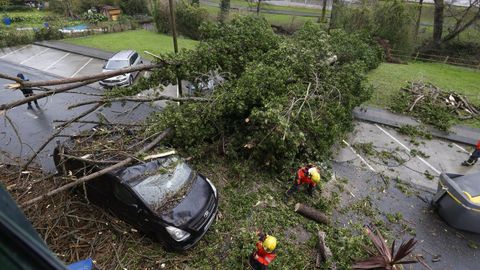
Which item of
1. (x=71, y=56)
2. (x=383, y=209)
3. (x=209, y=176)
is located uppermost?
(x=71, y=56)

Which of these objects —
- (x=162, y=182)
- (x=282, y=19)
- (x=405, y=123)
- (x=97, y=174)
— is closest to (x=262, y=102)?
(x=162, y=182)

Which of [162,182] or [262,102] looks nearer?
[162,182]

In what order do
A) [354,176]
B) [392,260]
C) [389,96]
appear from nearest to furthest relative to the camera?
[392,260] < [354,176] < [389,96]

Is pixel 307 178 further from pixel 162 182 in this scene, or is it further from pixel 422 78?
pixel 422 78

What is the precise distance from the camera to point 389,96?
13617 millimetres

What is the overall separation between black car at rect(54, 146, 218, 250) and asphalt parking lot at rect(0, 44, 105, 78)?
1121 cm

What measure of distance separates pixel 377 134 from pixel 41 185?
1091 cm

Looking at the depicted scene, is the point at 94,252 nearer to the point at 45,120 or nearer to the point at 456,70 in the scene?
the point at 45,120

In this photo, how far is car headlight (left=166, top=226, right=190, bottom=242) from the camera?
216 inches

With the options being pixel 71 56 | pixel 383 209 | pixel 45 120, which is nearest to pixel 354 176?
pixel 383 209

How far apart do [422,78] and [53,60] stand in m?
22.0

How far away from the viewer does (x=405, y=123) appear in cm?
1138

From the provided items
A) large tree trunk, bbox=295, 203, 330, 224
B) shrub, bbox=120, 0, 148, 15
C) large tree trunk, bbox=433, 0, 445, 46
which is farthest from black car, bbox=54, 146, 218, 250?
shrub, bbox=120, 0, 148, 15

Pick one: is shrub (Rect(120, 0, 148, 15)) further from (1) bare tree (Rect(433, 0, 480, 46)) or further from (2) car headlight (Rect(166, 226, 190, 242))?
(2) car headlight (Rect(166, 226, 190, 242))
